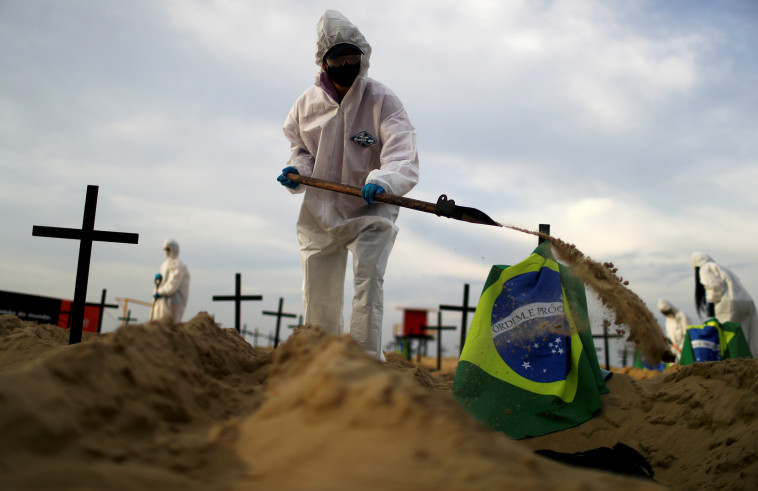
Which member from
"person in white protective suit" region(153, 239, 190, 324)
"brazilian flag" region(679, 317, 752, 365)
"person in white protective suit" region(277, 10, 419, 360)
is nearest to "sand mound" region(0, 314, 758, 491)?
"person in white protective suit" region(277, 10, 419, 360)

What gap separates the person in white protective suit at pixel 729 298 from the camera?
8586 millimetres

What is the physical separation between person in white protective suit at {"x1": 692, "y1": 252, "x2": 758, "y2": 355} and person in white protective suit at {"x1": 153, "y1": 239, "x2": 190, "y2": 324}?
9.78 metres

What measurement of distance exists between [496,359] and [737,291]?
7133 millimetres

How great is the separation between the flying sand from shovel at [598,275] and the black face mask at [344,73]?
2.76ft

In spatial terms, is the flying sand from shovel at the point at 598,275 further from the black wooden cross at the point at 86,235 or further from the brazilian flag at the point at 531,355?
the black wooden cross at the point at 86,235

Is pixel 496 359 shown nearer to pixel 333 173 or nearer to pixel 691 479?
pixel 691 479

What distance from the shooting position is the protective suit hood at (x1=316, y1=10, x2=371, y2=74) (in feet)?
14.1

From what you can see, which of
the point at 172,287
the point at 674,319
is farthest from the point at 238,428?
the point at 674,319

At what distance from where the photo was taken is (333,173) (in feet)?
14.9

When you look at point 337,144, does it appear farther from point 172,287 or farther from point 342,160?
point 172,287

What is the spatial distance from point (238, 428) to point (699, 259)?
33.9 feet

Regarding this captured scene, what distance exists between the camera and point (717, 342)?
758 cm

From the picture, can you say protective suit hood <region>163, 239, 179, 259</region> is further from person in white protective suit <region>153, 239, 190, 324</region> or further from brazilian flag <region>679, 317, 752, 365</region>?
brazilian flag <region>679, 317, 752, 365</region>

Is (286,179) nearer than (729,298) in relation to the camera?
Yes
